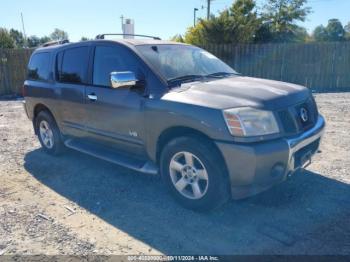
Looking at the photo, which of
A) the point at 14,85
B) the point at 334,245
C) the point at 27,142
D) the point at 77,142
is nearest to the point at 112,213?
the point at 77,142

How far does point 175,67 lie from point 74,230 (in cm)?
222

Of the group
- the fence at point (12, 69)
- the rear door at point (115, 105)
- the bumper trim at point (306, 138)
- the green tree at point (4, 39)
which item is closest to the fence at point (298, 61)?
the fence at point (12, 69)

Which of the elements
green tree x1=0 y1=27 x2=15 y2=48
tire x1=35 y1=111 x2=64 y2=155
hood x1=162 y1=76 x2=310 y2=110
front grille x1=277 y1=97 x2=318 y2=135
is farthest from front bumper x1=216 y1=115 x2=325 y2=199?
green tree x1=0 y1=27 x2=15 y2=48

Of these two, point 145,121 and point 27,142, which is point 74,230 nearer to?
point 145,121

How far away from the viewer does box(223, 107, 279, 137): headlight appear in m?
3.04

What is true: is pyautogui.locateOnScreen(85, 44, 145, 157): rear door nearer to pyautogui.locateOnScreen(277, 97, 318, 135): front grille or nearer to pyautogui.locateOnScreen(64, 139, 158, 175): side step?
pyautogui.locateOnScreen(64, 139, 158, 175): side step

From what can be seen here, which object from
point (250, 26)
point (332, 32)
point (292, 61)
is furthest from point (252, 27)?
point (332, 32)

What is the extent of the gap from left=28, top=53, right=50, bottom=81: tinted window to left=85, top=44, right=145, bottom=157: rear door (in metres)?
1.42

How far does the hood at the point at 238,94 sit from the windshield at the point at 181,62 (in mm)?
272

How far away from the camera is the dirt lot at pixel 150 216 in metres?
2.99

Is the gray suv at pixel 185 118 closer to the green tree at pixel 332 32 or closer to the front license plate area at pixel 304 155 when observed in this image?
the front license plate area at pixel 304 155

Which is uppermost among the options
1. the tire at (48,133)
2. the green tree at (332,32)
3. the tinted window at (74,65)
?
the green tree at (332,32)

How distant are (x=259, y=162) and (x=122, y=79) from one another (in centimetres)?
170

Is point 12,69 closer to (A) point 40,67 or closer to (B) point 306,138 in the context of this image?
(A) point 40,67
